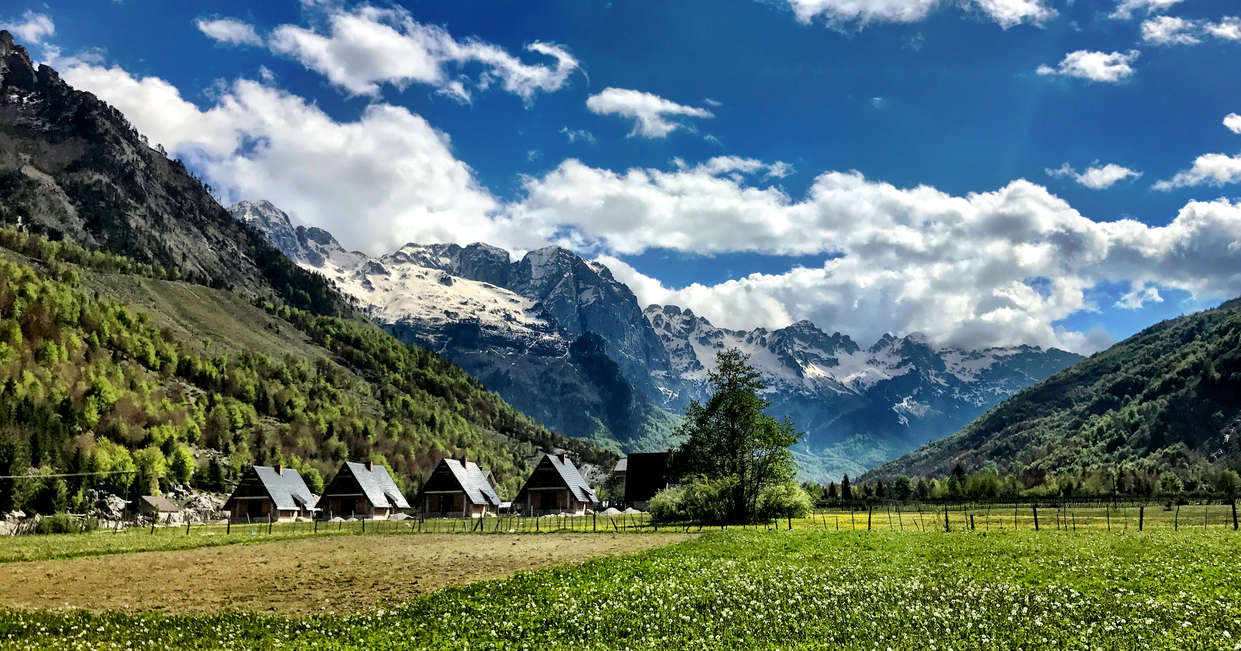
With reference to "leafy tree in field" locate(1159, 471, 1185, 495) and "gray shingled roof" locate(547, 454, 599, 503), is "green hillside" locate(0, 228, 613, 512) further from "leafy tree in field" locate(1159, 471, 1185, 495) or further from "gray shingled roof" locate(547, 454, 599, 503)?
"leafy tree in field" locate(1159, 471, 1185, 495)

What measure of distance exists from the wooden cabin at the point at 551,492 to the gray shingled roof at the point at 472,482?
19.1ft

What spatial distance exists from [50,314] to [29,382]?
30445 mm

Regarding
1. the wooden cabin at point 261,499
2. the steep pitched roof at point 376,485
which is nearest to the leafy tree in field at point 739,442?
the steep pitched roof at point 376,485

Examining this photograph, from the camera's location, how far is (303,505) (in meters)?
141

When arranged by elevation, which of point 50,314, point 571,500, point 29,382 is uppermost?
point 50,314

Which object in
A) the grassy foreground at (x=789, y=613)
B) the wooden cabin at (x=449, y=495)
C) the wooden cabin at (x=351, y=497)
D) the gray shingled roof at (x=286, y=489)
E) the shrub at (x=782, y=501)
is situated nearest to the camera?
the grassy foreground at (x=789, y=613)

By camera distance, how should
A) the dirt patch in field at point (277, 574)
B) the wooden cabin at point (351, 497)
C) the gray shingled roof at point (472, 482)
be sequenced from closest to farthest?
1. the dirt patch in field at point (277, 574)
2. the wooden cabin at point (351, 497)
3. the gray shingled roof at point (472, 482)

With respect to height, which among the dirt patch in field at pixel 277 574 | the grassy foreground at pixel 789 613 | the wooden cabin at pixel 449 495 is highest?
the grassy foreground at pixel 789 613

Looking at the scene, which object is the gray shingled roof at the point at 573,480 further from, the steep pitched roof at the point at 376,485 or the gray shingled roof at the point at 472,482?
the steep pitched roof at the point at 376,485

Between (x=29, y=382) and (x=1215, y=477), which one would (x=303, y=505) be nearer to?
(x=29, y=382)

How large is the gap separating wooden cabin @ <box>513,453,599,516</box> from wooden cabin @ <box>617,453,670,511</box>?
9.52 metres

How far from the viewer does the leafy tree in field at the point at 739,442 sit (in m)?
82.4

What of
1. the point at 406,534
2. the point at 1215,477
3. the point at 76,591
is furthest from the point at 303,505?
the point at 1215,477

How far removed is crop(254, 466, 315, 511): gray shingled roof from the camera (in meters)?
134
